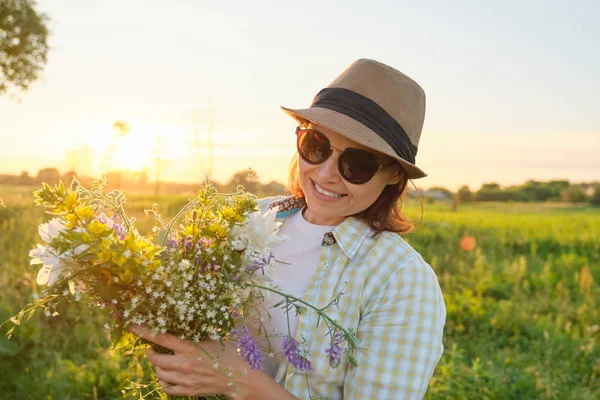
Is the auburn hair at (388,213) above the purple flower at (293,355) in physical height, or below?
above

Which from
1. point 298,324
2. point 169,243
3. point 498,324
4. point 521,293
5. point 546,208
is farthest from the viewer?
point 546,208

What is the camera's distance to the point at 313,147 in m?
2.35

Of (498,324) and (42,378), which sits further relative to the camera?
(498,324)

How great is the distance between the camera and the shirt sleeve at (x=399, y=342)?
207 cm

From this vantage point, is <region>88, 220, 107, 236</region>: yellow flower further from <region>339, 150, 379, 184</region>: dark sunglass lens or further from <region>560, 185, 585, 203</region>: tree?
<region>560, 185, 585, 203</region>: tree

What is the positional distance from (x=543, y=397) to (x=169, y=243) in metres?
3.63

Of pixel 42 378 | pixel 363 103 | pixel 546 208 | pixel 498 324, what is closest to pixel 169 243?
pixel 363 103

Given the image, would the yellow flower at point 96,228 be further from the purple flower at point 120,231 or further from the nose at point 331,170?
the nose at point 331,170

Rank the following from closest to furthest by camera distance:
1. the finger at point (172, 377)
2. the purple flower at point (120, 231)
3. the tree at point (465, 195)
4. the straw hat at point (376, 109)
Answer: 1. the purple flower at point (120, 231)
2. the finger at point (172, 377)
3. the straw hat at point (376, 109)
4. the tree at point (465, 195)

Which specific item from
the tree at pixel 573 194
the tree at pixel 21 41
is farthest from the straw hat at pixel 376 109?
the tree at pixel 573 194

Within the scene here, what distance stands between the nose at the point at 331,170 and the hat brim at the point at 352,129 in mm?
144

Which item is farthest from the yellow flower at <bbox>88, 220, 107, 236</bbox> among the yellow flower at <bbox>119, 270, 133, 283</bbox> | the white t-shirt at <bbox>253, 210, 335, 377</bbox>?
the white t-shirt at <bbox>253, 210, 335, 377</bbox>

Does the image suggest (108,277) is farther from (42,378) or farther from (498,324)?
(498,324)

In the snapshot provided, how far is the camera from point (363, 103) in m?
2.31
